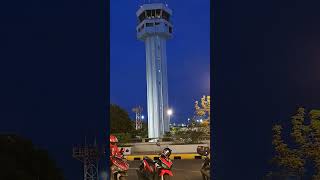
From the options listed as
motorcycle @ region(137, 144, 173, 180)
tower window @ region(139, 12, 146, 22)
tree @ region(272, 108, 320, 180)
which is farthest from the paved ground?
tower window @ region(139, 12, 146, 22)

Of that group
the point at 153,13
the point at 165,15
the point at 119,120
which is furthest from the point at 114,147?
the point at 165,15

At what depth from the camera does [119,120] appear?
2908 cm

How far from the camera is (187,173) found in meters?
11.6

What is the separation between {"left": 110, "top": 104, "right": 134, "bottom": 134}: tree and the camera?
28516 millimetres

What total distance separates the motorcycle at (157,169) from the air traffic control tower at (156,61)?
2628 centimetres

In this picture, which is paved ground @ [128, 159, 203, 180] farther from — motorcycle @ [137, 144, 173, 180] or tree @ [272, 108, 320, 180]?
tree @ [272, 108, 320, 180]

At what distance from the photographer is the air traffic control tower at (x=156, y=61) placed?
3503 centimetres

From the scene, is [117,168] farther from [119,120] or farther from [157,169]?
[119,120]

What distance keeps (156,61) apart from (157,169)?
88.6ft
